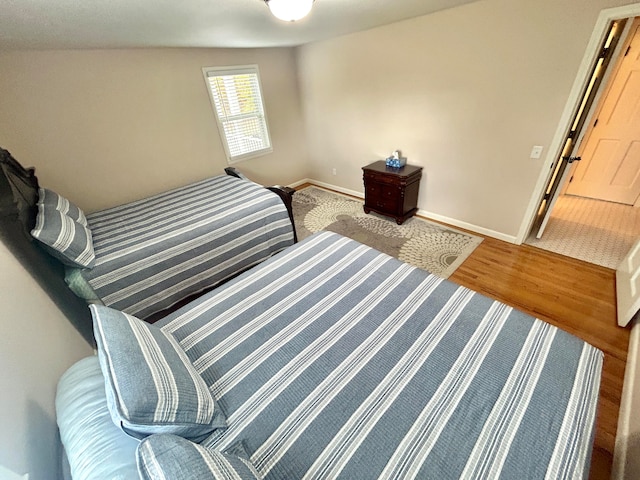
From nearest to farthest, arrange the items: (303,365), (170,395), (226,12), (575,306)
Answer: (170,395), (303,365), (226,12), (575,306)

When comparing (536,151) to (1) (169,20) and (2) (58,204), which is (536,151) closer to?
(1) (169,20)

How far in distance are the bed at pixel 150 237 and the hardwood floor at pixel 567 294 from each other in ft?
6.07

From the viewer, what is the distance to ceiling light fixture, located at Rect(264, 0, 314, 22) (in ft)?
4.59

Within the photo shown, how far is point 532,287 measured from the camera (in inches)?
85.1

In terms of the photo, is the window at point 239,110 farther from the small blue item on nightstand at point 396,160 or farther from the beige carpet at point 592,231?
the beige carpet at point 592,231

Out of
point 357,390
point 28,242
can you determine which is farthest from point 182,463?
point 28,242

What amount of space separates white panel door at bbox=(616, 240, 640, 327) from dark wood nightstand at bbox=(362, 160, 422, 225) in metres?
1.83

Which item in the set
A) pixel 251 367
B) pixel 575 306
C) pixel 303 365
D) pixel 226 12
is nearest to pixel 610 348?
pixel 575 306

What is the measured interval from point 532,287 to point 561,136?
1277 millimetres

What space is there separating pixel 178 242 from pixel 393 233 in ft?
7.15

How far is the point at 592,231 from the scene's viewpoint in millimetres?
2748

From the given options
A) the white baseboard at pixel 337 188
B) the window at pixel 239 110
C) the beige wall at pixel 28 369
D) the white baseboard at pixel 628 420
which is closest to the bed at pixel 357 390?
the beige wall at pixel 28 369

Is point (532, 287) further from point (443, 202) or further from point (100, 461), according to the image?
point (100, 461)

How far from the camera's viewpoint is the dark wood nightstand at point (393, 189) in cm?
294
